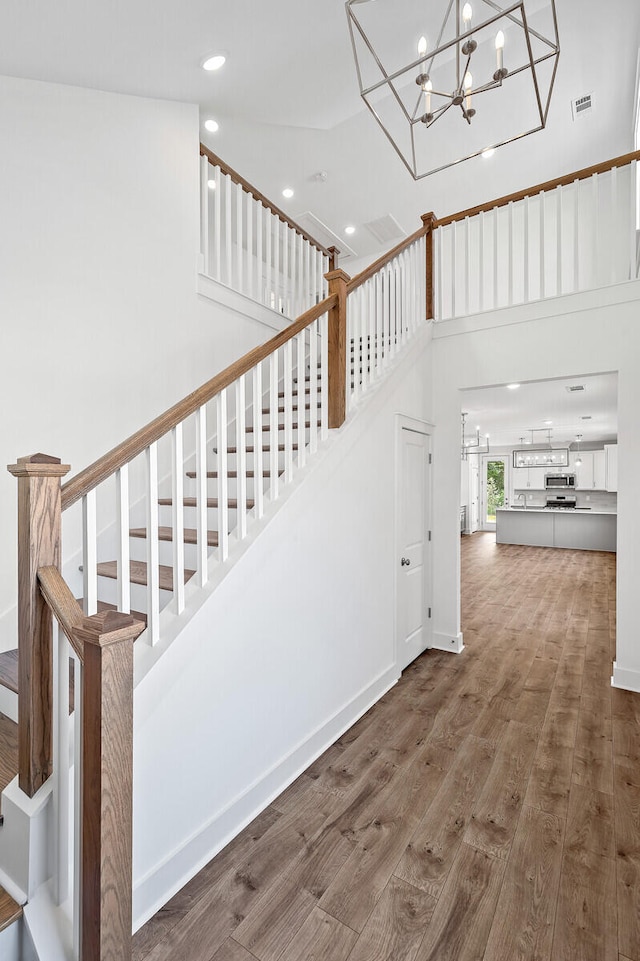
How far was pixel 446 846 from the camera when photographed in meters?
1.85

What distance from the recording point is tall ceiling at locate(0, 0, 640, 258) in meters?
2.46

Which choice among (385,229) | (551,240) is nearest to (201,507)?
(385,229)

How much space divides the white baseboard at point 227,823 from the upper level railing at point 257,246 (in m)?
3.15

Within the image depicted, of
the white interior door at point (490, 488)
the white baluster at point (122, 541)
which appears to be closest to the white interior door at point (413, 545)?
the white baluster at point (122, 541)

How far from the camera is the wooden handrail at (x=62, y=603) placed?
1.12 metres

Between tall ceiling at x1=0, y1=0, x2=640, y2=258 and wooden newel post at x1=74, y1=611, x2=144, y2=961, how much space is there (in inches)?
122

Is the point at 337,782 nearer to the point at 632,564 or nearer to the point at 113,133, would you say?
the point at 632,564

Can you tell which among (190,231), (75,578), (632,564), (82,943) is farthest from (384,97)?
(82,943)

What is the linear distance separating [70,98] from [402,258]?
2.41m

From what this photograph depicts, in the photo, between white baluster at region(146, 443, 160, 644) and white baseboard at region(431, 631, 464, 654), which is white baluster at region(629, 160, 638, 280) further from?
white baluster at region(146, 443, 160, 644)

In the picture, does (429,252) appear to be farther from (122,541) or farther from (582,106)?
(122,541)

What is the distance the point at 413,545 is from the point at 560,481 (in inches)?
375

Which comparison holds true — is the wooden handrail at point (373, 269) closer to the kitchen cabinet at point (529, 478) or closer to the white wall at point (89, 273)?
the white wall at point (89, 273)

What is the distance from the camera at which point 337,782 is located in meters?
2.24
